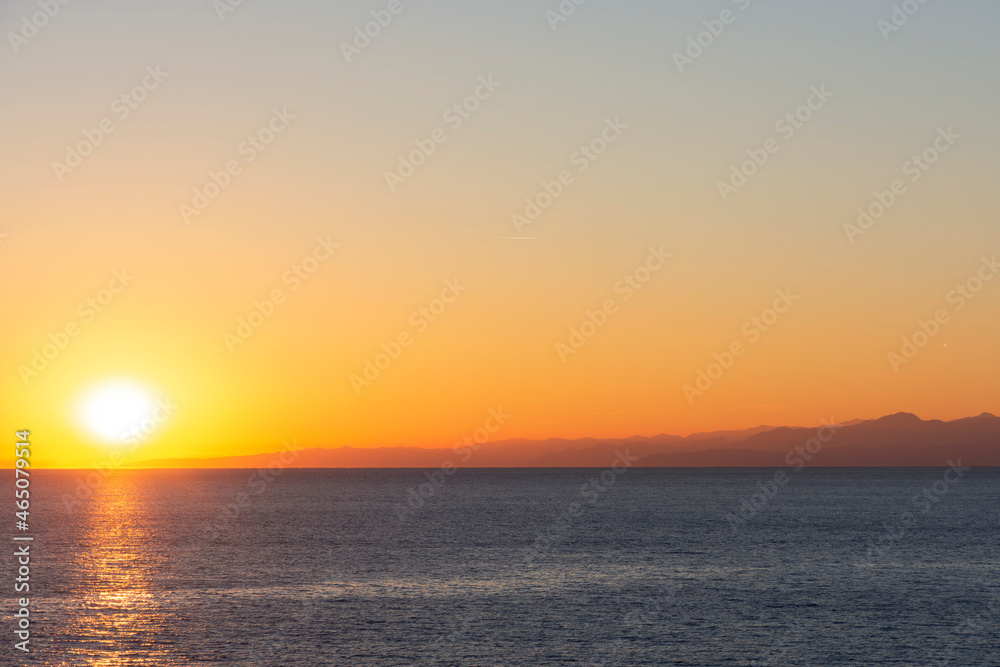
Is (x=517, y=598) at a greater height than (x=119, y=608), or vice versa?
(x=119, y=608)

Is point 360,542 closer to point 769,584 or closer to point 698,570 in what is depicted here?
point 698,570

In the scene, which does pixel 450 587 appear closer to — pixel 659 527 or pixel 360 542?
pixel 360 542

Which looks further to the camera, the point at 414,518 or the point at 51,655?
the point at 414,518

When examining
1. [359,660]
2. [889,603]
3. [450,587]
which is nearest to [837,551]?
[889,603]

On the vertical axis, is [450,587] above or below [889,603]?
above

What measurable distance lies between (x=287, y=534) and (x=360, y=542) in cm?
2027

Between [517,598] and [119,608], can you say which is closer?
[119,608]

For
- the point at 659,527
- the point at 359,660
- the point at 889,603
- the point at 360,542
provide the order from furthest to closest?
the point at 659,527 → the point at 360,542 → the point at 889,603 → the point at 359,660

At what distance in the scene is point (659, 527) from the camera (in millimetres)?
152750

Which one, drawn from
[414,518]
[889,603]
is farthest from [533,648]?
[414,518]

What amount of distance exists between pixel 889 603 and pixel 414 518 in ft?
368

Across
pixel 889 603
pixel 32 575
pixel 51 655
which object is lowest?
pixel 889 603

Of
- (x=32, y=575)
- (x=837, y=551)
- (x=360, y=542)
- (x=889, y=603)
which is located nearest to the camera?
(x=889, y=603)

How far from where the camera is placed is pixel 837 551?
113812mm
